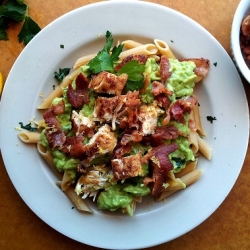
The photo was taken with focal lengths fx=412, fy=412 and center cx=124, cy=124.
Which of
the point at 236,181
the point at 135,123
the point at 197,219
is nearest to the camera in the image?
the point at 135,123

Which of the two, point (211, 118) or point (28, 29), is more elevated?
point (28, 29)

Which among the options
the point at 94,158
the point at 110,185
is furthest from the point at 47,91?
the point at 110,185

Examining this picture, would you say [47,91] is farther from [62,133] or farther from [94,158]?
[94,158]

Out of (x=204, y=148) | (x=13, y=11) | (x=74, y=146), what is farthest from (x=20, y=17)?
(x=204, y=148)

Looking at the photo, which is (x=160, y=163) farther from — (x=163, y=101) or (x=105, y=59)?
(x=105, y=59)

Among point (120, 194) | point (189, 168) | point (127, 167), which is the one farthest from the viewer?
point (189, 168)

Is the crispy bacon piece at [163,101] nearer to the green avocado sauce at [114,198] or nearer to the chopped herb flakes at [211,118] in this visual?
the chopped herb flakes at [211,118]

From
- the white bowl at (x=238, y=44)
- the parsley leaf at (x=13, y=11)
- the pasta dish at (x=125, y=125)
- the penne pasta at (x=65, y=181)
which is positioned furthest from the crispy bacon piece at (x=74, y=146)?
the white bowl at (x=238, y=44)
